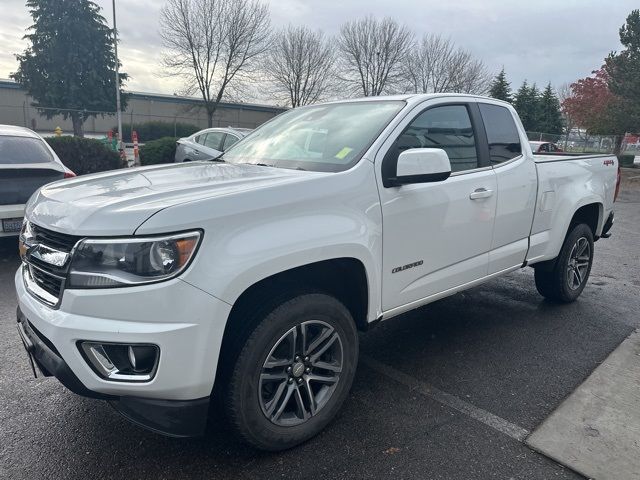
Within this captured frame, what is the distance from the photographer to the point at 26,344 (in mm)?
2352

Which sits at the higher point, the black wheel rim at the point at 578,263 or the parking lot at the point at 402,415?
the black wheel rim at the point at 578,263

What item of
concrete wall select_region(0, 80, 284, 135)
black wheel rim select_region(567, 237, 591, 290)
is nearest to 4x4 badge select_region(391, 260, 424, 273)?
black wheel rim select_region(567, 237, 591, 290)

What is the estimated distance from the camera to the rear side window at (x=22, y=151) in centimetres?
580

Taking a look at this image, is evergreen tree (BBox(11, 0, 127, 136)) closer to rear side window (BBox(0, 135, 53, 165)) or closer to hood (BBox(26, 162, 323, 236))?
rear side window (BBox(0, 135, 53, 165))

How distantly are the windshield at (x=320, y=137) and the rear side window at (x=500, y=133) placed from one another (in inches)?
38.2

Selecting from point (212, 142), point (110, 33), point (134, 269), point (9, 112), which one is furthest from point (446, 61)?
point (134, 269)

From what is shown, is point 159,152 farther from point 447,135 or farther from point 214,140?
point 447,135

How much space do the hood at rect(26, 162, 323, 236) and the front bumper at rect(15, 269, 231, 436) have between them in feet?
0.97

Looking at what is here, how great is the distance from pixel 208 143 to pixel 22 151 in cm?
572

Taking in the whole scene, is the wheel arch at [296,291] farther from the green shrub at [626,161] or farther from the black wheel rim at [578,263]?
the green shrub at [626,161]

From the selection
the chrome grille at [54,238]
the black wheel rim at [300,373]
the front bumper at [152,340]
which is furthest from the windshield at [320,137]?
the chrome grille at [54,238]

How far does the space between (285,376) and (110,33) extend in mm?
36069

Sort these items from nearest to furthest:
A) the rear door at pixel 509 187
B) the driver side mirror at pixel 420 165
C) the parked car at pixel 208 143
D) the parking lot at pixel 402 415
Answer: the parking lot at pixel 402 415
the driver side mirror at pixel 420 165
the rear door at pixel 509 187
the parked car at pixel 208 143

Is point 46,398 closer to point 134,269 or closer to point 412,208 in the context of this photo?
point 134,269
